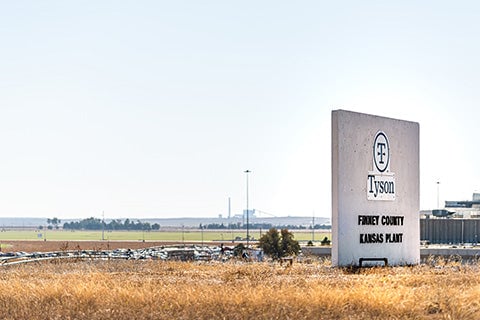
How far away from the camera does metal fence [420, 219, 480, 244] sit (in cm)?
6562

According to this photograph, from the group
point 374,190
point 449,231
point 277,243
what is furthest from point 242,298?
point 277,243

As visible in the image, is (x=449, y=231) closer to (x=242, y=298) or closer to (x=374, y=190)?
(x=374, y=190)

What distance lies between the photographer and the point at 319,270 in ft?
80.5

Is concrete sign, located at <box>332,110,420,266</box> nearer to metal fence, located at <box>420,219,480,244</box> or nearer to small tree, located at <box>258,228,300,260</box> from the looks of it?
metal fence, located at <box>420,219,480,244</box>

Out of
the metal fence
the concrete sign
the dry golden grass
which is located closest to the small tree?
the metal fence

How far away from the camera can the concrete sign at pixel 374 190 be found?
25.6 meters

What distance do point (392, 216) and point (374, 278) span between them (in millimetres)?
7623

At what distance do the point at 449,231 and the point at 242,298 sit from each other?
53.0 m

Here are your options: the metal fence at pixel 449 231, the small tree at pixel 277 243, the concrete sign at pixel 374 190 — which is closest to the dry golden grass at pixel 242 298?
the concrete sign at pixel 374 190

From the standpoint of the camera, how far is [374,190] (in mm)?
26922

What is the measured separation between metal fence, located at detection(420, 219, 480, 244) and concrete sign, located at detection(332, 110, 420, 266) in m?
37.1

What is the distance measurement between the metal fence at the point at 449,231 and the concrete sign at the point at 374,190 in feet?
122

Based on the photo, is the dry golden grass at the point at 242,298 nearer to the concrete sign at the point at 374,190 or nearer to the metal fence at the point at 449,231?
the concrete sign at the point at 374,190

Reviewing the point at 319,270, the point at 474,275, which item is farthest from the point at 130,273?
the point at 474,275
